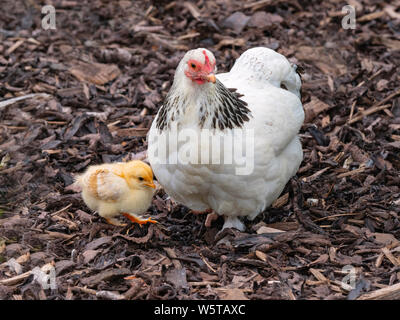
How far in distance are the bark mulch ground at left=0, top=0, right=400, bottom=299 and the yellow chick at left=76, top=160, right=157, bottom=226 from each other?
0.18 m

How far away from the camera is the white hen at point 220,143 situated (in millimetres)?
4566

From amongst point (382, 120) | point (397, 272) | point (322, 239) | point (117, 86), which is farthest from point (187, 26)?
point (397, 272)

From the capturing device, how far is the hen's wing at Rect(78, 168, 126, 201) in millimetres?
5055

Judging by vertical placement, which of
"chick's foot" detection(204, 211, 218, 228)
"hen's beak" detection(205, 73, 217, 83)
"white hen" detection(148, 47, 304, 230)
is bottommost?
"chick's foot" detection(204, 211, 218, 228)

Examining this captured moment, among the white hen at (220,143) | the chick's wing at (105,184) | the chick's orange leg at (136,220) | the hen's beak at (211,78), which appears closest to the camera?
the hen's beak at (211,78)

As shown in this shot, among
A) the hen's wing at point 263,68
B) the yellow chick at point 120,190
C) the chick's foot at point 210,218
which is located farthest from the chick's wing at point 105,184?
the hen's wing at point 263,68

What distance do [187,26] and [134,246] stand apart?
4200 millimetres

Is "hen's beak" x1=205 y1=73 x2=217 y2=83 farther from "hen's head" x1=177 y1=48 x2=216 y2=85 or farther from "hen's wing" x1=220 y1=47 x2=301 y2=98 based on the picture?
"hen's wing" x1=220 y1=47 x2=301 y2=98

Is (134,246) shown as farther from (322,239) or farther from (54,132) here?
(54,132)

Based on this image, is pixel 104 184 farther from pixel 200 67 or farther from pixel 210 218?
pixel 200 67

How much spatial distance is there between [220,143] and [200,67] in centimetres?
61

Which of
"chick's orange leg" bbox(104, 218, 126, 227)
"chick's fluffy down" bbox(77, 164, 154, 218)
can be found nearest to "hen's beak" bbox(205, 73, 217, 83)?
"chick's fluffy down" bbox(77, 164, 154, 218)

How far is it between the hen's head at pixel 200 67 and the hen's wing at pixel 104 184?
3.94ft

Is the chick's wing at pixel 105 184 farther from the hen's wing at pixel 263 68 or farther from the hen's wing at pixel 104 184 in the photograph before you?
the hen's wing at pixel 263 68
